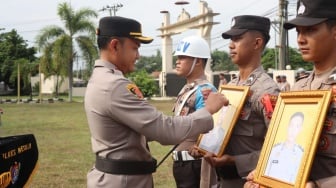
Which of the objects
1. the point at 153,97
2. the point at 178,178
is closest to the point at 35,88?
the point at 153,97

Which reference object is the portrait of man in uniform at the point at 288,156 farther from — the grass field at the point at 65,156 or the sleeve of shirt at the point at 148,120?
the grass field at the point at 65,156

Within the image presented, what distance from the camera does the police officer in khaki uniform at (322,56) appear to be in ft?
6.81

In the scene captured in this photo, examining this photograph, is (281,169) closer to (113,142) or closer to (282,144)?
(282,144)

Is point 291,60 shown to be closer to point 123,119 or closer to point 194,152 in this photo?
point 194,152

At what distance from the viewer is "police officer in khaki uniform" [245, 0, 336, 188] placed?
208cm

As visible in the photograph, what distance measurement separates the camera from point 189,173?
4039 mm

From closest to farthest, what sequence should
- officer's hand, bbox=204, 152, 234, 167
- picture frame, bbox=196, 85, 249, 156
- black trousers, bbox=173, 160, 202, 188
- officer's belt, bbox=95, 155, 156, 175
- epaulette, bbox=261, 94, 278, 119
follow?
1. epaulette, bbox=261, 94, 278, 119
2. officer's belt, bbox=95, 155, 156, 175
3. picture frame, bbox=196, 85, 249, 156
4. officer's hand, bbox=204, 152, 234, 167
5. black trousers, bbox=173, 160, 202, 188

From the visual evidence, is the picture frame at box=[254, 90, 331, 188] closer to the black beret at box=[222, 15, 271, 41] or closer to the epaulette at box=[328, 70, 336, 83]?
the epaulette at box=[328, 70, 336, 83]

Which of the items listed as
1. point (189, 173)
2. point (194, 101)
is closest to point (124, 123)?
point (194, 101)

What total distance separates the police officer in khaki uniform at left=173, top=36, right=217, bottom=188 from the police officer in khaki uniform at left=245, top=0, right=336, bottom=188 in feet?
5.16

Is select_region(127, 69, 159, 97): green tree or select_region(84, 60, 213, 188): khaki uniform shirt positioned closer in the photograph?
select_region(84, 60, 213, 188): khaki uniform shirt

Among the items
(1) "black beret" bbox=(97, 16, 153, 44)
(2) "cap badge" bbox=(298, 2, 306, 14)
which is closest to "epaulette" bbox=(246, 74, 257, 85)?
Result: (1) "black beret" bbox=(97, 16, 153, 44)

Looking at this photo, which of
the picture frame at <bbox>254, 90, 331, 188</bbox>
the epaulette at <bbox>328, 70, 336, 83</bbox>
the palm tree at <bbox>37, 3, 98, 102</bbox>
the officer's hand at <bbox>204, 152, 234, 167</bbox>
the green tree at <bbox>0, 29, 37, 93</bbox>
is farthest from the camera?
the green tree at <bbox>0, 29, 37, 93</bbox>

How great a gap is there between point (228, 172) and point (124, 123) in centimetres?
91
